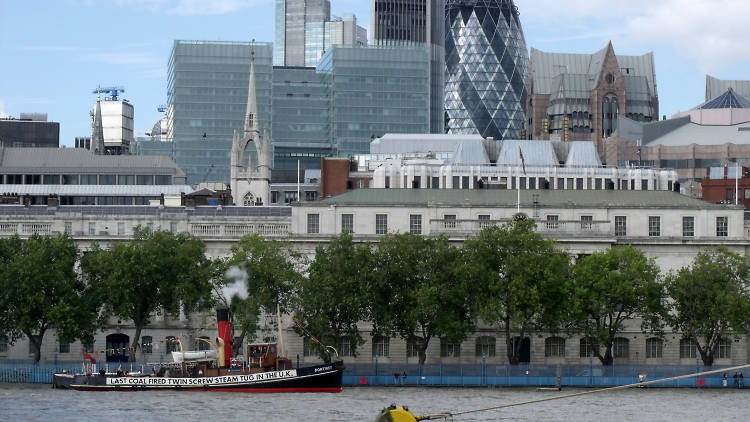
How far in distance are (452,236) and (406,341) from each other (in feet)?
33.6

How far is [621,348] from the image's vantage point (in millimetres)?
156250

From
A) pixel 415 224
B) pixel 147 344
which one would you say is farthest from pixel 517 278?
pixel 147 344

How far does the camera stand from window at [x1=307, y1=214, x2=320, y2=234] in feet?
525

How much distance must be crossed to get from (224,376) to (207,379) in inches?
51.0

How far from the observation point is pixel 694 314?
484 ft

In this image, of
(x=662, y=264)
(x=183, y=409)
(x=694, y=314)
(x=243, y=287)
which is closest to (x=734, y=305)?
(x=694, y=314)

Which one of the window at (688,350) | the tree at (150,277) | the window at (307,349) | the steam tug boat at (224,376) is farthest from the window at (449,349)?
the steam tug boat at (224,376)

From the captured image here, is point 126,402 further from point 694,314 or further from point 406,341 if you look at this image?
point 694,314

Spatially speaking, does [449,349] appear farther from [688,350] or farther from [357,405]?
[357,405]

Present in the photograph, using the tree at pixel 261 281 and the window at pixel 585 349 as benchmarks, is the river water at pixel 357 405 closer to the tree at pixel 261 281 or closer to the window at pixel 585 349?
the tree at pixel 261 281

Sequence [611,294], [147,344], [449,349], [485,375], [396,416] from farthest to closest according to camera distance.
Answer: [147,344] → [449,349] → [611,294] → [485,375] → [396,416]

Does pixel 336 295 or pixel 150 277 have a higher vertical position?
pixel 150 277

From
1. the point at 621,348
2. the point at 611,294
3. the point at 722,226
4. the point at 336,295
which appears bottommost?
the point at 621,348

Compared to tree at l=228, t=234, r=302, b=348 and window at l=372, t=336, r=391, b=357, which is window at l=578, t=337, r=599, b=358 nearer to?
window at l=372, t=336, r=391, b=357
